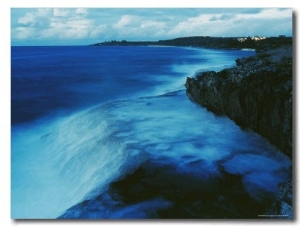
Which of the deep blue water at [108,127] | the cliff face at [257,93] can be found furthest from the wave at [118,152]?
the cliff face at [257,93]

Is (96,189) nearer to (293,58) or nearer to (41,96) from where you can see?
(41,96)

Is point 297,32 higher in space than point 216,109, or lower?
higher

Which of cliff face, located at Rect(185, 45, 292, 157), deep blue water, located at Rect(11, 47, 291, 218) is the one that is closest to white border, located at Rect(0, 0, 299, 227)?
deep blue water, located at Rect(11, 47, 291, 218)

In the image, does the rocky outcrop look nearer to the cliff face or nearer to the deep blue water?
the deep blue water

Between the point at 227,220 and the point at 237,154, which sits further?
the point at 237,154
